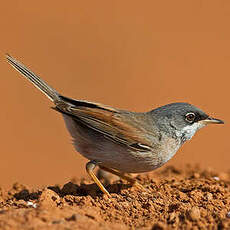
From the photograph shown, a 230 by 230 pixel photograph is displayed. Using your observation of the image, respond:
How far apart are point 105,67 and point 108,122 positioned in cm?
1461

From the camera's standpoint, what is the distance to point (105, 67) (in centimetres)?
2197

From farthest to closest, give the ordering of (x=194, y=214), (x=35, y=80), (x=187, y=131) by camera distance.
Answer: (x=35, y=80) → (x=187, y=131) → (x=194, y=214)

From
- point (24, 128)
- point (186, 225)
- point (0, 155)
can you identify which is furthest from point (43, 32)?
point (186, 225)

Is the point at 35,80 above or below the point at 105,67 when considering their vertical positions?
below

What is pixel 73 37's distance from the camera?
23922 millimetres

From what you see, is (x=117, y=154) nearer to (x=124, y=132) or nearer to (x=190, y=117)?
(x=124, y=132)

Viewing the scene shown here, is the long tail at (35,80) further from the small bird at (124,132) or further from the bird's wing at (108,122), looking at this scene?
the bird's wing at (108,122)

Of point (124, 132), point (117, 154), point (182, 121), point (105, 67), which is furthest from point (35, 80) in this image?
point (105, 67)

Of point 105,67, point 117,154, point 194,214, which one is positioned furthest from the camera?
point 105,67

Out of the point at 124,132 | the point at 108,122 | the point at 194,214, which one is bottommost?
the point at 194,214

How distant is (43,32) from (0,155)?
10559mm

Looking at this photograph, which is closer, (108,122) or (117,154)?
(117,154)

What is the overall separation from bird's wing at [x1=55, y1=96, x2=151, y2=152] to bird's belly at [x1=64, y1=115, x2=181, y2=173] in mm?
108

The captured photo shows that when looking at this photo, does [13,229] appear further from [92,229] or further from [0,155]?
[0,155]
